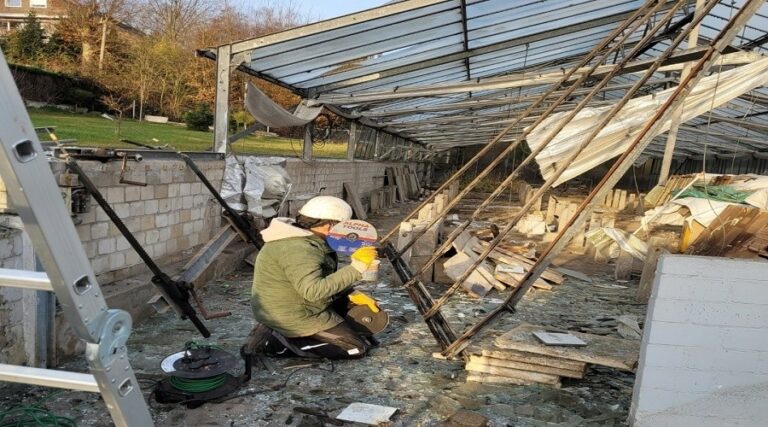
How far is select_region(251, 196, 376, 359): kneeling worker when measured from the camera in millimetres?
4137

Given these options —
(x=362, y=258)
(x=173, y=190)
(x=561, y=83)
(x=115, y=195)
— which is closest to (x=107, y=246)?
(x=115, y=195)

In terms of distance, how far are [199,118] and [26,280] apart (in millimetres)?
18461

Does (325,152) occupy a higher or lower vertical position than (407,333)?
higher

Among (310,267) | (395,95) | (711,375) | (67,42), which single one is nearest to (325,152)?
(395,95)

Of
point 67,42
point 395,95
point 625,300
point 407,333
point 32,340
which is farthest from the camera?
point 67,42

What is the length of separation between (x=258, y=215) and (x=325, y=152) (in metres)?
10.3

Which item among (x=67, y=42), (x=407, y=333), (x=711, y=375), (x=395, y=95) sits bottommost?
(x=407, y=333)

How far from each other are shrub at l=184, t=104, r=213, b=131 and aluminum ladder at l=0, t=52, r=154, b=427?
1827 centimetres

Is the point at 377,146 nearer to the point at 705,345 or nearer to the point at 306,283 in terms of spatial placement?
the point at 306,283

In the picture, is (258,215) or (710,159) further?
(710,159)

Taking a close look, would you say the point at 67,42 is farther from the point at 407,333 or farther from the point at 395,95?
the point at 407,333

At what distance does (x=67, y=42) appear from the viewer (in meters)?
20.8

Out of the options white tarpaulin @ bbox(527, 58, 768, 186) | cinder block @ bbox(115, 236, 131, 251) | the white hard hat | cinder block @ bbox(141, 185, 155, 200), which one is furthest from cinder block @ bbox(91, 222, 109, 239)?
white tarpaulin @ bbox(527, 58, 768, 186)

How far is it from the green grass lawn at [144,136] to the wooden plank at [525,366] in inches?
287
